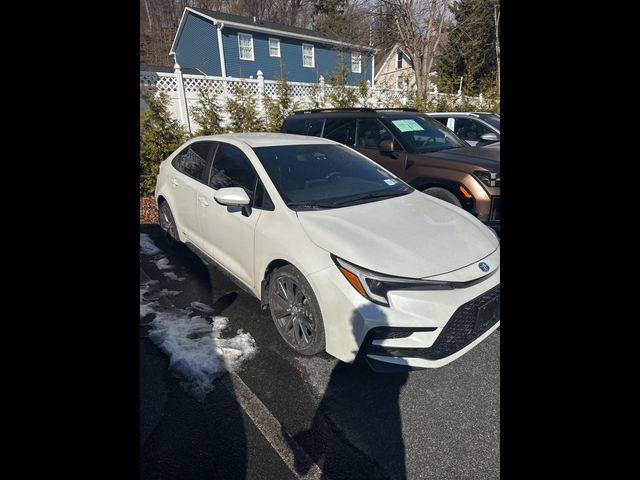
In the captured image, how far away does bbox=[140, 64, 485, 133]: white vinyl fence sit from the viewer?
847 cm

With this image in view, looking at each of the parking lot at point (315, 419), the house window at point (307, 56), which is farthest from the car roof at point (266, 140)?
the house window at point (307, 56)

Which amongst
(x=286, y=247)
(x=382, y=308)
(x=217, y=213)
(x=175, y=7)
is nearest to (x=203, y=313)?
(x=217, y=213)

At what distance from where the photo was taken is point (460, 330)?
2.32 metres

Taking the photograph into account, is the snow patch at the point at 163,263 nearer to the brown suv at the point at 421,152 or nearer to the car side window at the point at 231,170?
the car side window at the point at 231,170

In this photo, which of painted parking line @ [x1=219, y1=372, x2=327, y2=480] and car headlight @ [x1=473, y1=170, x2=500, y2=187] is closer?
painted parking line @ [x1=219, y1=372, x2=327, y2=480]

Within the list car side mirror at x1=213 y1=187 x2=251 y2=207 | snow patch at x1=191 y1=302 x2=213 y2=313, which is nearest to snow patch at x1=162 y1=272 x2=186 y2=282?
snow patch at x1=191 y1=302 x2=213 y2=313

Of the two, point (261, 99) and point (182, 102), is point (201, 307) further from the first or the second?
point (261, 99)

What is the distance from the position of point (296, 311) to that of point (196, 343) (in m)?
0.88

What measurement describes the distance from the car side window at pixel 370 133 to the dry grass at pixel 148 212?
11.9 ft

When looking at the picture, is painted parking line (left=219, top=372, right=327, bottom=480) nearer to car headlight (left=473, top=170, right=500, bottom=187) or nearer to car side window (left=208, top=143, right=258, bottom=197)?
car side window (left=208, top=143, right=258, bottom=197)

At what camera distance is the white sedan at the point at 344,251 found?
7.34ft

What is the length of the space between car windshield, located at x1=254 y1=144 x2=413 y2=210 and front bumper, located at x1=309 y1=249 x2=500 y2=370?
893 millimetres
